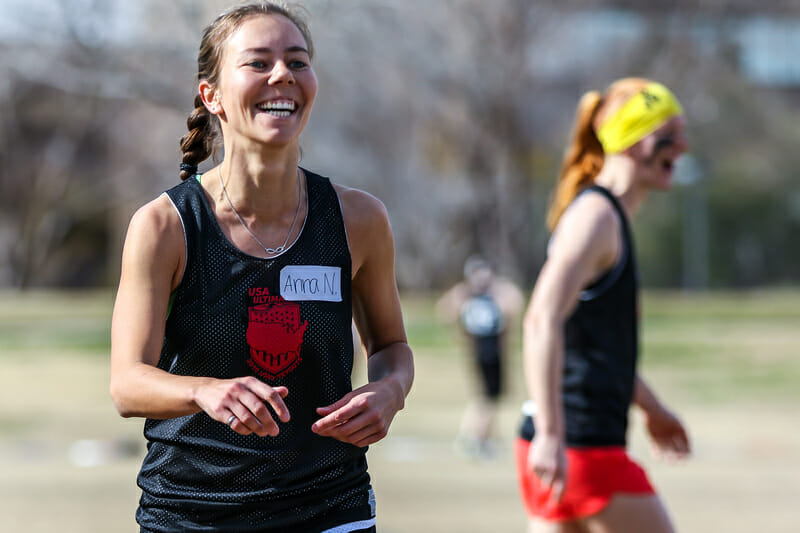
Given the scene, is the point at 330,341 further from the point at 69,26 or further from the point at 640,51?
the point at 640,51

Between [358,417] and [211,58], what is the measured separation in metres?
0.93

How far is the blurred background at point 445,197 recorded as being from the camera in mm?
10086

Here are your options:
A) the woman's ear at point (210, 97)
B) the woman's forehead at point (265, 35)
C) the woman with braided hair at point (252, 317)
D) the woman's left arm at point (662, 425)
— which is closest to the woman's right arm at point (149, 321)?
the woman with braided hair at point (252, 317)

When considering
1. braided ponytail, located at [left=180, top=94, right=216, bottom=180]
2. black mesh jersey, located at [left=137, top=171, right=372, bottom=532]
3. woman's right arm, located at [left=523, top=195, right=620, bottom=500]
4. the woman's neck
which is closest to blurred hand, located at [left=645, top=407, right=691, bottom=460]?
woman's right arm, located at [left=523, top=195, right=620, bottom=500]

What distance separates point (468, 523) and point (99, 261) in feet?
163

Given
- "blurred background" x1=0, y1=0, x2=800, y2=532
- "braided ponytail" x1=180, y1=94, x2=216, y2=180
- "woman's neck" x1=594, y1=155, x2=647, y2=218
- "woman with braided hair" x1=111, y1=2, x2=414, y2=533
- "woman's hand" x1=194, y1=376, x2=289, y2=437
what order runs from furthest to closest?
"blurred background" x1=0, y1=0, x2=800, y2=532
"woman's neck" x1=594, y1=155, x2=647, y2=218
"braided ponytail" x1=180, y1=94, x2=216, y2=180
"woman with braided hair" x1=111, y1=2, x2=414, y2=533
"woman's hand" x1=194, y1=376, x2=289, y2=437

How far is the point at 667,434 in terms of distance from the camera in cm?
426

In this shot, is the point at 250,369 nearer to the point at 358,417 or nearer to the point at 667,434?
the point at 358,417

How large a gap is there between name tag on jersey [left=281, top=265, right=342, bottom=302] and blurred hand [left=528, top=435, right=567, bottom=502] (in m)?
1.16

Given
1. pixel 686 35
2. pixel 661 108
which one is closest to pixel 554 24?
pixel 686 35

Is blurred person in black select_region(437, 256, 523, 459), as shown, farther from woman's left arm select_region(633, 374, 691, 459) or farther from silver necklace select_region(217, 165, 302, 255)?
silver necklace select_region(217, 165, 302, 255)

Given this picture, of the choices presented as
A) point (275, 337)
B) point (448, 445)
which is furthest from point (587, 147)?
point (448, 445)

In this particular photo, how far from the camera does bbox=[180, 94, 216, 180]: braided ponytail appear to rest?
2.94m

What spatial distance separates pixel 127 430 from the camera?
1316 centimetres
